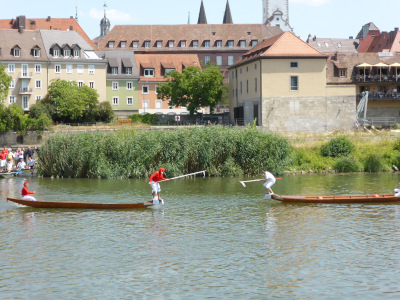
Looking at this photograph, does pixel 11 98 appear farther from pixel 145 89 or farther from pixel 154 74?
pixel 154 74

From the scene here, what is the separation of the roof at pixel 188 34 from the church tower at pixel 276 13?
21.2 metres

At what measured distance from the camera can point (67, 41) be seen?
93.5m

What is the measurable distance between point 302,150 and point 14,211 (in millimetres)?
29282

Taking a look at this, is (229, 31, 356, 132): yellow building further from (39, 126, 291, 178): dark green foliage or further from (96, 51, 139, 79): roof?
(96, 51, 139, 79): roof

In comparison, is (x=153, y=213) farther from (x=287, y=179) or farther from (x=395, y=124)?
(x=395, y=124)

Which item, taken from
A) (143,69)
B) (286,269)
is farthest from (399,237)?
(143,69)

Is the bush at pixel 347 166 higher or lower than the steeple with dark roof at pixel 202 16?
lower

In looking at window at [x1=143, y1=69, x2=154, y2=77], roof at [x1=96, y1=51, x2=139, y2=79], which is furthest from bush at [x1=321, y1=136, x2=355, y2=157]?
window at [x1=143, y1=69, x2=154, y2=77]

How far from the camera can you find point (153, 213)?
32156mm

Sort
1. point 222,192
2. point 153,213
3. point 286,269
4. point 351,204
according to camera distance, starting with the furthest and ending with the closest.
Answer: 1. point 222,192
2. point 351,204
3. point 153,213
4. point 286,269

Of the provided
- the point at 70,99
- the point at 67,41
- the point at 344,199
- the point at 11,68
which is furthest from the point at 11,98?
the point at 344,199

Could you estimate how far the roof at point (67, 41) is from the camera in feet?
301

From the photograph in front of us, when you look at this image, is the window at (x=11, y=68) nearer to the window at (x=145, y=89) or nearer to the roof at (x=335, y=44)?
the window at (x=145, y=89)

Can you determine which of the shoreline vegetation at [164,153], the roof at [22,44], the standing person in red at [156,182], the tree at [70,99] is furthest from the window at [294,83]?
the standing person in red at [156,182]
